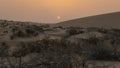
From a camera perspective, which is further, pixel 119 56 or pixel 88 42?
Answer: pixel 88 42

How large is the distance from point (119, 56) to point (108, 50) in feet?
2.47

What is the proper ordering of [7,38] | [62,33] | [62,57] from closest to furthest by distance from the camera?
[62,57] → [7,38] → [62,33]

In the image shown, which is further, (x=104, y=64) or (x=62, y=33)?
(x=62, y=33)

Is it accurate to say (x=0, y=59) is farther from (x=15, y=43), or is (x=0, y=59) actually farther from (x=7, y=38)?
(x=7, y=38)

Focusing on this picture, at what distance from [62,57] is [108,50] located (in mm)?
3246

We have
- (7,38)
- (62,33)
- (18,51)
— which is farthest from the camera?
(62,33)

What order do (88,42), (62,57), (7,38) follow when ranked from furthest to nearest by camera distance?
(7,38), (88,42), (62,57)

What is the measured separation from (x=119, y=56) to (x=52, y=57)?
2737 mm

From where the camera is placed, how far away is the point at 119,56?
48.0 ft

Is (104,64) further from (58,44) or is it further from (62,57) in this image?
(58,44)

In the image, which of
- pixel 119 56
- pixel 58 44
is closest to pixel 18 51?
pixel 58 44

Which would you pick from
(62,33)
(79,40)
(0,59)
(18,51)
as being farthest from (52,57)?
(62,33)

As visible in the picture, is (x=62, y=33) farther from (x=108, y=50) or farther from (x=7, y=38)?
(x=108, y=50)

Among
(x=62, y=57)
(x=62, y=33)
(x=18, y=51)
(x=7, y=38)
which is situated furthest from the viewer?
(x=62, y=33)
